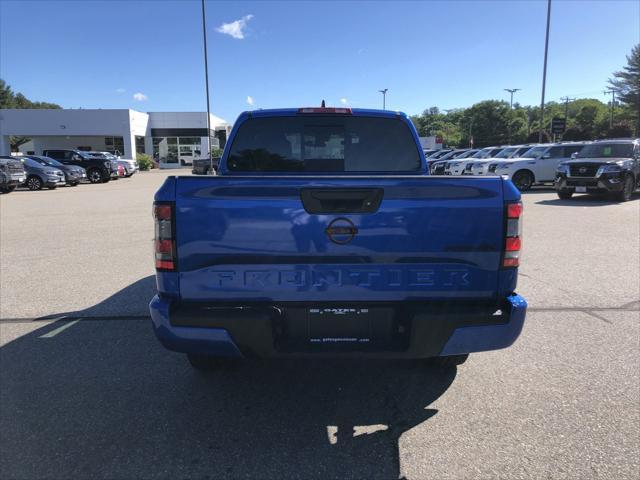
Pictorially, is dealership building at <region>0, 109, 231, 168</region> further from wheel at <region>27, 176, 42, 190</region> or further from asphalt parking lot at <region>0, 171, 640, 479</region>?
asphalt parking lot at <region>0, 171, 640, 479</region>

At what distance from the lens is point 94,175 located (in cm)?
2973

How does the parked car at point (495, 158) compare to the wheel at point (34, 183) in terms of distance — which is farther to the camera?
the wheel at point (34, 183)

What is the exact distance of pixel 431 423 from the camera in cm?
304

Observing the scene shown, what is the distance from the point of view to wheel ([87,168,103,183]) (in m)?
29.6

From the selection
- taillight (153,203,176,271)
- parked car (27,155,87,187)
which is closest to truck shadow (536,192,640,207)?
taillight (153,203,176,271)

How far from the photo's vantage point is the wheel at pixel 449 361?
3551 millimetres

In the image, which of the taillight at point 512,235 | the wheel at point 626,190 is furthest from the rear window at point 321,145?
the wheel at point 626,190

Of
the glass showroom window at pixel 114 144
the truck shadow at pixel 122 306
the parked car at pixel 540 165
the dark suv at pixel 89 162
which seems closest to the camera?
the truck shadow at pixel 122 306

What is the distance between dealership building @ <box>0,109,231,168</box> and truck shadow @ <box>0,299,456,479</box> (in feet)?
155

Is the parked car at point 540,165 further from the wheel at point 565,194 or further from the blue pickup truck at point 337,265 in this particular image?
the blue pickup truck at point 337,265

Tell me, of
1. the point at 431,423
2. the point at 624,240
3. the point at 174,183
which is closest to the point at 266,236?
the point at 174,183

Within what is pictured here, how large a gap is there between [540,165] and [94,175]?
82.0 ft

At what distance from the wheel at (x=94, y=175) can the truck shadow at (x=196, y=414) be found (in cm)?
2804

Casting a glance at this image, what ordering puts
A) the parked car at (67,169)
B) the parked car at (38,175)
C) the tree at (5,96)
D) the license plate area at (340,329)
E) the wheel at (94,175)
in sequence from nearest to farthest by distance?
1. the license plate area at (340,329)
2. the parked car at (38,175)
3. the parked car at (67,169)
4. the wheel at (94,175)
5. the tree at (5,96)
